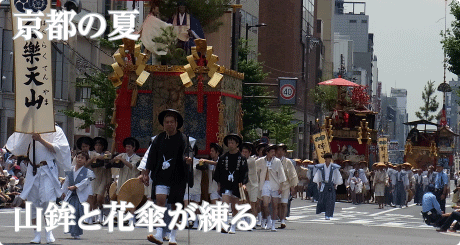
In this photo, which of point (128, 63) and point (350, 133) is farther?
point (350, 133)

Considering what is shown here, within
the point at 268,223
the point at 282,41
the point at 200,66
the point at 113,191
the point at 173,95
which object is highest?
the point at 282,41

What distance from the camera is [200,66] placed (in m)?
19.8

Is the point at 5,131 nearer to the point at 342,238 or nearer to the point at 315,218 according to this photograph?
the point at 315,218

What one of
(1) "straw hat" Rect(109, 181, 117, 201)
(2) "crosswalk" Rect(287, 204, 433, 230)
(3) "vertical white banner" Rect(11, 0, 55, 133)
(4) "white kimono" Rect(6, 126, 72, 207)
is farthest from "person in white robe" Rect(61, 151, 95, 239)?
(2) "crosswalk" Rect(287, 204, 433, 230)

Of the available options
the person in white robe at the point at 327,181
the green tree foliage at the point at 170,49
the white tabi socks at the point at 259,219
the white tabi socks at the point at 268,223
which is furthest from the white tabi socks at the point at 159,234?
the person in white robe at the point at 327,181

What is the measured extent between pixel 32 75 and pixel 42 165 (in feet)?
4.42

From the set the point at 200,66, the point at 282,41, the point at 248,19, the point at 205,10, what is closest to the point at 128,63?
the point at 200,66

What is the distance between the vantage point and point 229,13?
2614 centimetres

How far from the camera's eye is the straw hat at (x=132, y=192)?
630 inches

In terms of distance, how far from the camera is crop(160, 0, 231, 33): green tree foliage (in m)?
23.7

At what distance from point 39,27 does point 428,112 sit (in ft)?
299

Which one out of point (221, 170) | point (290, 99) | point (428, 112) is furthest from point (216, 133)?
point (428, 112)

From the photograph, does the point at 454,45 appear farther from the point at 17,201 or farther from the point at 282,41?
the point at 282,41

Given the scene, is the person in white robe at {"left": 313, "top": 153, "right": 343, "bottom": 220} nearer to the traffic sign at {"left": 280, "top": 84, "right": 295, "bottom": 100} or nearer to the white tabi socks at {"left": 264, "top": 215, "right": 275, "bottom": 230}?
the white tabi socks at {"left": 264, "top": 215, "right": 275, "bottom": 230}
